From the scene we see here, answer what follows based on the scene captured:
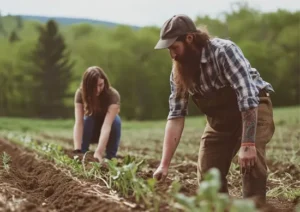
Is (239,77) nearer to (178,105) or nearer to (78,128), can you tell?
(178,105)

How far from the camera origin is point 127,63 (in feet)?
191

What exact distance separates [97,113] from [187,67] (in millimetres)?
3287

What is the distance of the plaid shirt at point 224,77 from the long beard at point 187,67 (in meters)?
0.05

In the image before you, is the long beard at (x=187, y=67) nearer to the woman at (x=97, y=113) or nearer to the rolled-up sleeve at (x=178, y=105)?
the rolled-up sleeve at (x=178, y=105)

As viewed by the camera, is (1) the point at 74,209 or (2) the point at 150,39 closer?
(1) the point at 74,209

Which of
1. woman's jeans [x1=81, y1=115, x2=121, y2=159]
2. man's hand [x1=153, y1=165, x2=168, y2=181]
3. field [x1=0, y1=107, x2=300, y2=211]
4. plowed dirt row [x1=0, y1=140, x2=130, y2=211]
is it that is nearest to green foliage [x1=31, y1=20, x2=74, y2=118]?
woman's jeans [x1=81, y1=115, x2=121, y2=159]

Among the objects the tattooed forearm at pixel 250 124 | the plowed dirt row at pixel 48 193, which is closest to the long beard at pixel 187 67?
the tattooed forearm at pixel 250 124

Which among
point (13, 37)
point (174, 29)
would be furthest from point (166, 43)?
point (13, 37)

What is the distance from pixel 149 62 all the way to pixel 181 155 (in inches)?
1961

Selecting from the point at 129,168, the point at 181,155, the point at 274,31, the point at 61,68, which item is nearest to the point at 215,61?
the point at 129,168

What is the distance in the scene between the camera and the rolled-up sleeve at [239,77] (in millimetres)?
4410

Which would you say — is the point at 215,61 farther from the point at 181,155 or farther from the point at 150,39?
the point at 150,39

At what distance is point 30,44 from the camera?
57875 mm

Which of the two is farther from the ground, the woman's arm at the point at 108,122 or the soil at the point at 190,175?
the woman's arm at the point at 108,122
